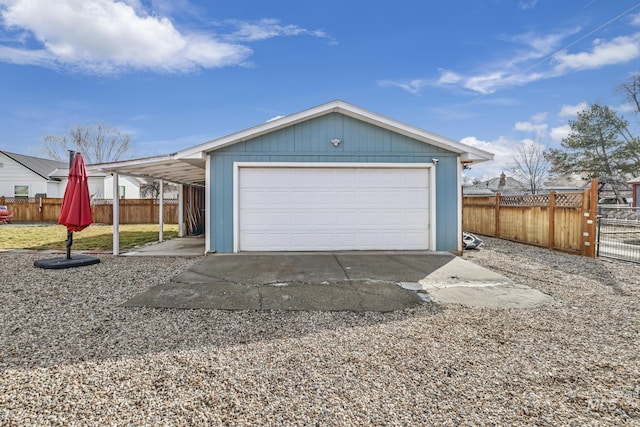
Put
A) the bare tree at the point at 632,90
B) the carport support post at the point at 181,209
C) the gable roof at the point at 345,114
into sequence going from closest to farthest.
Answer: the gable roof at the point at 345,114 → the carport support post at the point at 181,209 → the bare tree at the point at 632,90

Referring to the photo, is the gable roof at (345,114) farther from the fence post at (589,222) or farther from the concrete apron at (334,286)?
the concrete apron at (334,286)

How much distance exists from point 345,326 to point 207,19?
33.5ft

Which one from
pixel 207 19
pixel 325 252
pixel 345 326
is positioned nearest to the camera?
pixel 345 326

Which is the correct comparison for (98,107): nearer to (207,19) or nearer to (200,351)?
(207,19)

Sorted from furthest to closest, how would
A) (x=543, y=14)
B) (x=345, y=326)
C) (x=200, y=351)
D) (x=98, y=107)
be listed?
(x=98, y=107)
(x=543, y=14)
(x=345, y=326)
(x=200, y=351)

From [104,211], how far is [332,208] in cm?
1723

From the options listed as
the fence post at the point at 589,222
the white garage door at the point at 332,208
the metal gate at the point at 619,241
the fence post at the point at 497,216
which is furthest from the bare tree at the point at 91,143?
the metal gate at the point at 619,241

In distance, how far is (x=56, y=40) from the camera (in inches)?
513

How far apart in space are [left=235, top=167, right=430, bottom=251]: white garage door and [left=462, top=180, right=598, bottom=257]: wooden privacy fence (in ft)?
12.3

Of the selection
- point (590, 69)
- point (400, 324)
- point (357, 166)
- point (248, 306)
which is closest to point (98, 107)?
point (357, 166)

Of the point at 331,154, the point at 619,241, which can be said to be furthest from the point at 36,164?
the point at 619,241

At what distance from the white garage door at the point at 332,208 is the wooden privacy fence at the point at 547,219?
374 centimetres

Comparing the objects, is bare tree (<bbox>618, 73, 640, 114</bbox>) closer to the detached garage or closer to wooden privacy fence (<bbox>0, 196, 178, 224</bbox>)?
the detached garage

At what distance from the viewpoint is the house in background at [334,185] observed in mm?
7781
